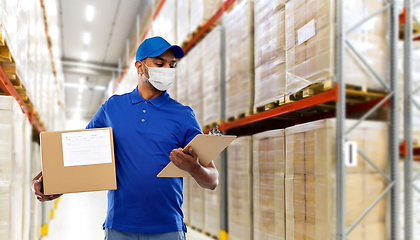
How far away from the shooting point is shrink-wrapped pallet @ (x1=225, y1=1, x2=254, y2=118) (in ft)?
15.1

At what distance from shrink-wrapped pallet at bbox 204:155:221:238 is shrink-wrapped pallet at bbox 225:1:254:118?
3.49ft

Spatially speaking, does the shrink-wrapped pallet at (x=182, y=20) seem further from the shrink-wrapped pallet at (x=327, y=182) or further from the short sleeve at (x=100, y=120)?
the short sleeve at (x=100, y=120)

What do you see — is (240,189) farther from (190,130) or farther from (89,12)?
(89,12)

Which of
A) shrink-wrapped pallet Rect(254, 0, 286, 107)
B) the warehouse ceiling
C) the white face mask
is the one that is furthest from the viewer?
the warehouse ceiling

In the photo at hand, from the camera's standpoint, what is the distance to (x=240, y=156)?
4664mm

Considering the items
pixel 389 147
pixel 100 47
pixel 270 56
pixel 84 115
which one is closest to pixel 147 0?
pixel 100 47

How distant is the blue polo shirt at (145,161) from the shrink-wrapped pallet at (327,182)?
164cm

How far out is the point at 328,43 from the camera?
3150 mm

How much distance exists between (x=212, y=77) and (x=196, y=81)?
0.77 meters

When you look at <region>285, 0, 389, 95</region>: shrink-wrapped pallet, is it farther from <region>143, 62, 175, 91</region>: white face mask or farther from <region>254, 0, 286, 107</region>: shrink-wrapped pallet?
<region>143, 62, 175, 91</region>: white face mask

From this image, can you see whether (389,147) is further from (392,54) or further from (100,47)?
(100,47)

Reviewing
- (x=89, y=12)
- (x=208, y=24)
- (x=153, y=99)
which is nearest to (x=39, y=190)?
(x=153, y=99)

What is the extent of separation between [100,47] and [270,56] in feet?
39.9

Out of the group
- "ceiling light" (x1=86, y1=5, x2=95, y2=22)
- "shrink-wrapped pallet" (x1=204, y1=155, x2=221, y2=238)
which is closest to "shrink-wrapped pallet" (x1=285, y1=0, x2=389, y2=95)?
"shrink-wrapped pallet" (x1=204, y1=155, x2=221, y2=238)
